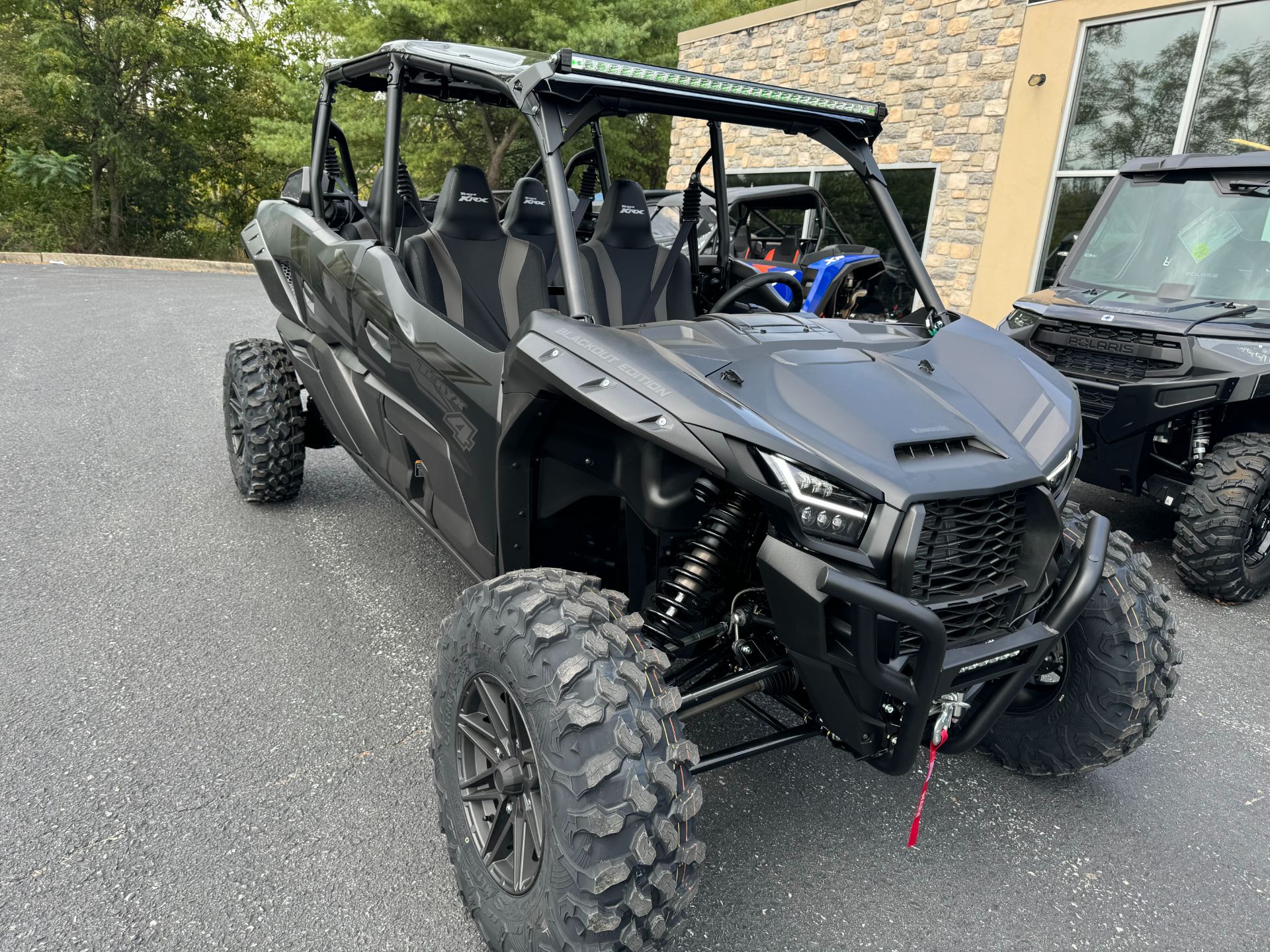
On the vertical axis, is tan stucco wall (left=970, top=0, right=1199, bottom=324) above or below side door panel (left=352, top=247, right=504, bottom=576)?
above

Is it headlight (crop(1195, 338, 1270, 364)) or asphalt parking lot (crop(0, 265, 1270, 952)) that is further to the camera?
headlight (crop(1195, 338, 1270, 364))

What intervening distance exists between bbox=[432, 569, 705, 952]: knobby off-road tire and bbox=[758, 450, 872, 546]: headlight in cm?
43

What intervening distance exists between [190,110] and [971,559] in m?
Result: 23.1

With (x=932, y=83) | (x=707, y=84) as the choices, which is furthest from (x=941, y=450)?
(x=932, y=83)

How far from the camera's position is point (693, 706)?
206cm

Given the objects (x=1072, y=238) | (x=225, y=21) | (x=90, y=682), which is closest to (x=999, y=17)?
(x=1072, y=238)

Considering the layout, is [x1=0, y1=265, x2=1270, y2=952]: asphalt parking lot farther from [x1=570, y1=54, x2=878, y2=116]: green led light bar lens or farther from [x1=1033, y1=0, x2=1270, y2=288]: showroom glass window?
[x1=1033, y1=0, x2=1270, y2=288]: showroom glass window

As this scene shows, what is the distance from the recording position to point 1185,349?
415 centimetres

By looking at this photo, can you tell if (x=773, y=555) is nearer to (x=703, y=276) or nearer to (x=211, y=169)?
(x=703, y=276)

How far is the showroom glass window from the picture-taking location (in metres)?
8.24

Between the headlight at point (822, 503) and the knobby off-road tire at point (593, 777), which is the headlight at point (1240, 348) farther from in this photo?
the knobby off-road tire at point (593, 777)

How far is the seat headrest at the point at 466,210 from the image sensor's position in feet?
10.7

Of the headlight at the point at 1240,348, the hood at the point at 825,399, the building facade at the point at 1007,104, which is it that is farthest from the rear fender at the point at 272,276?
the building facade at the point at 1007,104

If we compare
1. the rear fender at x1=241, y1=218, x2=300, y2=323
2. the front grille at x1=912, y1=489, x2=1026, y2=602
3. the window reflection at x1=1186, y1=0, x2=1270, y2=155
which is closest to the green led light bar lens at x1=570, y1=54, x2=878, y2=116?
the front grille at x1=912, y1=489, x2=1026, y2=602
